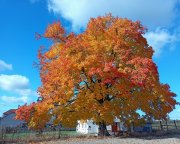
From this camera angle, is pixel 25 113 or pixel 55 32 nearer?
pixel 25 113

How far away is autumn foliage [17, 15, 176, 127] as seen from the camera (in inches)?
1069

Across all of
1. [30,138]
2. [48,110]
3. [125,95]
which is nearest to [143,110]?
[125,95]

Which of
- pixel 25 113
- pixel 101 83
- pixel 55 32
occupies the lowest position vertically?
pixel 25 113

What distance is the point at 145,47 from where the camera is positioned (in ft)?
105

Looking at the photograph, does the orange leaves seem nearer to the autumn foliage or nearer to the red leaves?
the autumn foliage

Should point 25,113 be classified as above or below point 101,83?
below

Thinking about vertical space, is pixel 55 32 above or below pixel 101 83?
above

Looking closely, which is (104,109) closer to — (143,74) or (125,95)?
(125,95)

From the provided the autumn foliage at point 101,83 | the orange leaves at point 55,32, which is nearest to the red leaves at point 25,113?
the autumn foliage at point 101,83

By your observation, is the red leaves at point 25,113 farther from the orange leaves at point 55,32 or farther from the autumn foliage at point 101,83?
the orange leaves at point 55,32

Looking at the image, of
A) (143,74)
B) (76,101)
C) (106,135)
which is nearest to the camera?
(143,74)

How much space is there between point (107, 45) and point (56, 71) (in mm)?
6368

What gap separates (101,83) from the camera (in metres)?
27.9

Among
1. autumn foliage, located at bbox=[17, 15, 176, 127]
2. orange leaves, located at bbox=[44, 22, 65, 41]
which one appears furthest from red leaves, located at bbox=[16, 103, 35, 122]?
orange leaves, located at bbox=[44, 22, 65, 41]
